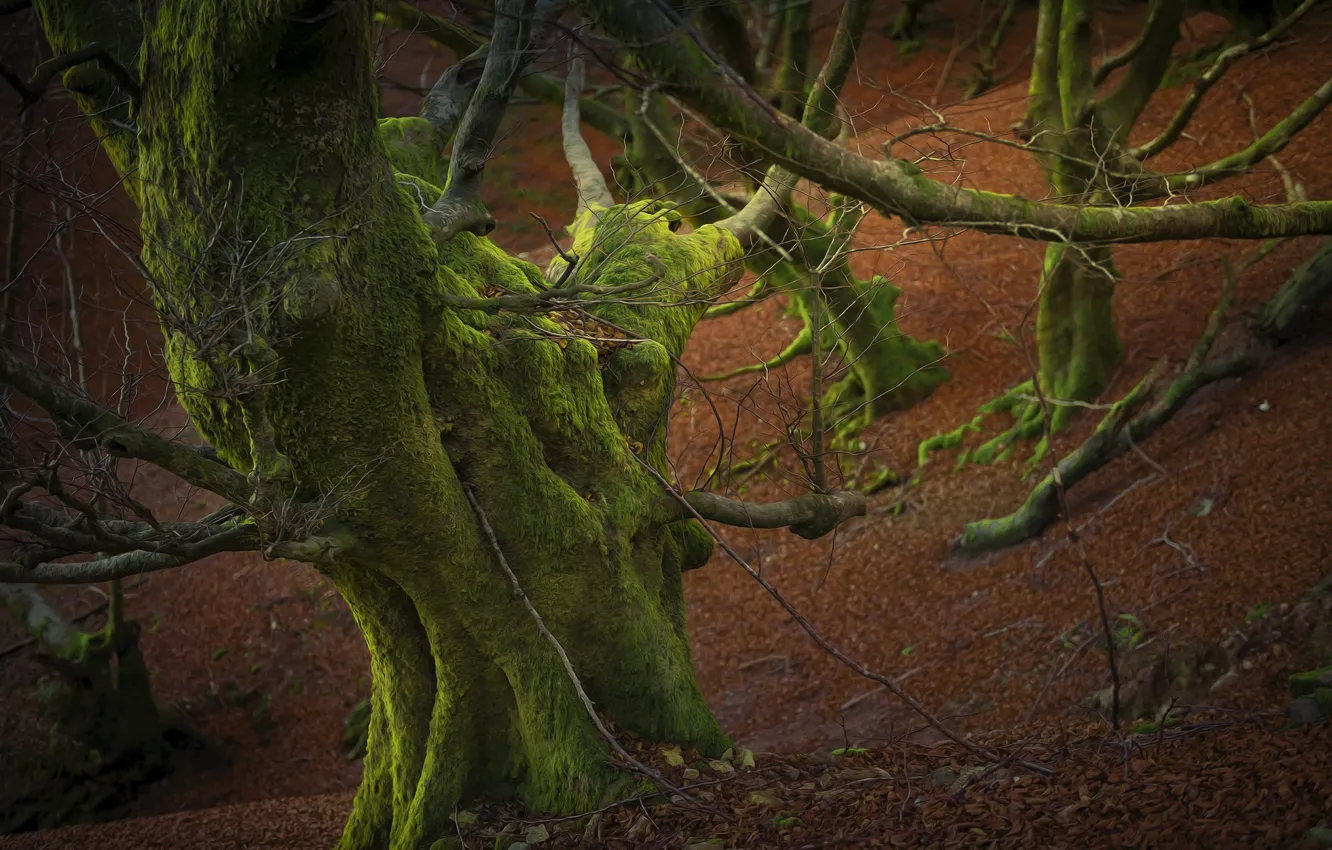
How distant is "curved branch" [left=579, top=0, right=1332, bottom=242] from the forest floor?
1.04 ft

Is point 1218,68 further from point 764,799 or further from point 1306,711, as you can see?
point 764,799

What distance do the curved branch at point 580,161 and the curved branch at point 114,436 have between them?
3179mm

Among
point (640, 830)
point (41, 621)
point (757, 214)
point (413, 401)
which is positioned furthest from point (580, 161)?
point (41, 621)

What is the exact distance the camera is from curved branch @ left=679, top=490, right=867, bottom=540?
179 inches

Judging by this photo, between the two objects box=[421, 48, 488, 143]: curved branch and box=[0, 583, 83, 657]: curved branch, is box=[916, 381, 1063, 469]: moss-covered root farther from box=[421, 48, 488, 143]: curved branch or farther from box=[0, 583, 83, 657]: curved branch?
box=[0, 583, 83, 657]: curved branch

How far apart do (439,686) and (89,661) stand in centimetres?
499

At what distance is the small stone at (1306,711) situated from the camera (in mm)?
3451

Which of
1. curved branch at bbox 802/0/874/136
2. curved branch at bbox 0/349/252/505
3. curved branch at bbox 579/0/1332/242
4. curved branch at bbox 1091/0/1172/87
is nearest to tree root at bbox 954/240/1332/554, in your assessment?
curved branch at bbox 579/0/1332/242

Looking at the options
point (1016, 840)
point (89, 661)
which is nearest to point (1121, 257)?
point (1016, 840)

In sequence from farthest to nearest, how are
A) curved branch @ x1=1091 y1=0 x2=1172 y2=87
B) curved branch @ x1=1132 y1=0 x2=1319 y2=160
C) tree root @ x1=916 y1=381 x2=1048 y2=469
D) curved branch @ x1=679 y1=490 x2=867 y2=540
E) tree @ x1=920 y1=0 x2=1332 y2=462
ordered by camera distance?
tree root @ x1=916 y1=381 x2=1048 y2=469
curved branch @ x1=1091 y1=0 x2=1172 y2=87
tree @ x1=920 y1=0 x2=1332 y2=462
curved branch @ x1=1132 y1=0 x2=1319 y2=160
curved branch @ x1=679 y1=490 x2=867 y2=540

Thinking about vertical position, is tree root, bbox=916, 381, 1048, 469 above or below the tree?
below

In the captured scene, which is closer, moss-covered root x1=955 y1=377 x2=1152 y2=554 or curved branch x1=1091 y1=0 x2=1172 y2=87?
moss-covered root x1=955 y1=377 x2=1152 y2=554

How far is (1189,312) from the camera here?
26.9ft

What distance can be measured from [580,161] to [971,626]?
13.8 feet
